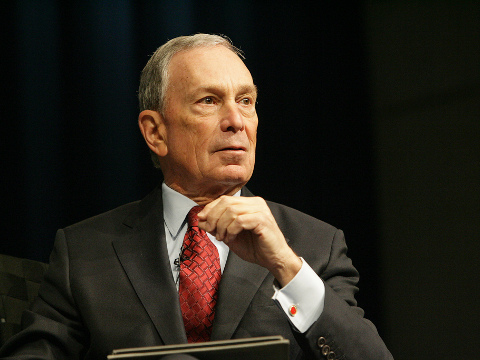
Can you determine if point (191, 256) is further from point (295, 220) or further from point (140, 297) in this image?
point (295, 220)

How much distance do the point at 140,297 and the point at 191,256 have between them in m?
0.19

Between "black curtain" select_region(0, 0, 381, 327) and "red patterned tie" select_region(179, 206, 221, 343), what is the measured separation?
2.08ft

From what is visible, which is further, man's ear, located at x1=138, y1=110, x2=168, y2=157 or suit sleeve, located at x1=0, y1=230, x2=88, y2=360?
man's ear, located at x1=138, y1=110, x2=168, y2=157

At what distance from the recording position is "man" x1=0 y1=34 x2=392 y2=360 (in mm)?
1425

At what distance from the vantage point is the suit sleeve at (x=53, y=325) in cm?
159

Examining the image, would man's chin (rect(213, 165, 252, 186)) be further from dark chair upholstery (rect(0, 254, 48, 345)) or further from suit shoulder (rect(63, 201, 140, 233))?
dark chair upholstery (rect(0, 254, 48, 345))

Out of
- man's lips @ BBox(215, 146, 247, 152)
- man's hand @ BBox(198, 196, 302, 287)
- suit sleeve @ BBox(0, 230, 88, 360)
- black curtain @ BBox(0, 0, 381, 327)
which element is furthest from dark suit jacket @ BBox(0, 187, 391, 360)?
black curtain @ BBox(0, 0, 381, 327)

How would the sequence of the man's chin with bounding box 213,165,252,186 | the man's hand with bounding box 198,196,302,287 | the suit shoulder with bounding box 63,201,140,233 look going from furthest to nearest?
the suit shoulder with bounding box 63,201,140,233 < the man's chin with bounding box 213,165,252,186 < the man's hand with bounding box 198,196,302,287

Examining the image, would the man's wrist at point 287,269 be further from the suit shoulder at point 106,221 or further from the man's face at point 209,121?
the suit shoulder at point 106,221

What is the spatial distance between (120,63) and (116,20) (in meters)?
0.17

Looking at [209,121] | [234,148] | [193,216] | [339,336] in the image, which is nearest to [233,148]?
[234,148]

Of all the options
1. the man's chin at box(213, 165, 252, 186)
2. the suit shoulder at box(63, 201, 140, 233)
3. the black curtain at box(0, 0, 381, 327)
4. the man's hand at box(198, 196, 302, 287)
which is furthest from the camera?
the black curtain at box(0, 0, 381, 327)

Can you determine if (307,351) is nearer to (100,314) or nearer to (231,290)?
(231,290)

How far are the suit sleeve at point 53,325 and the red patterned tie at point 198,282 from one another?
33 cm
